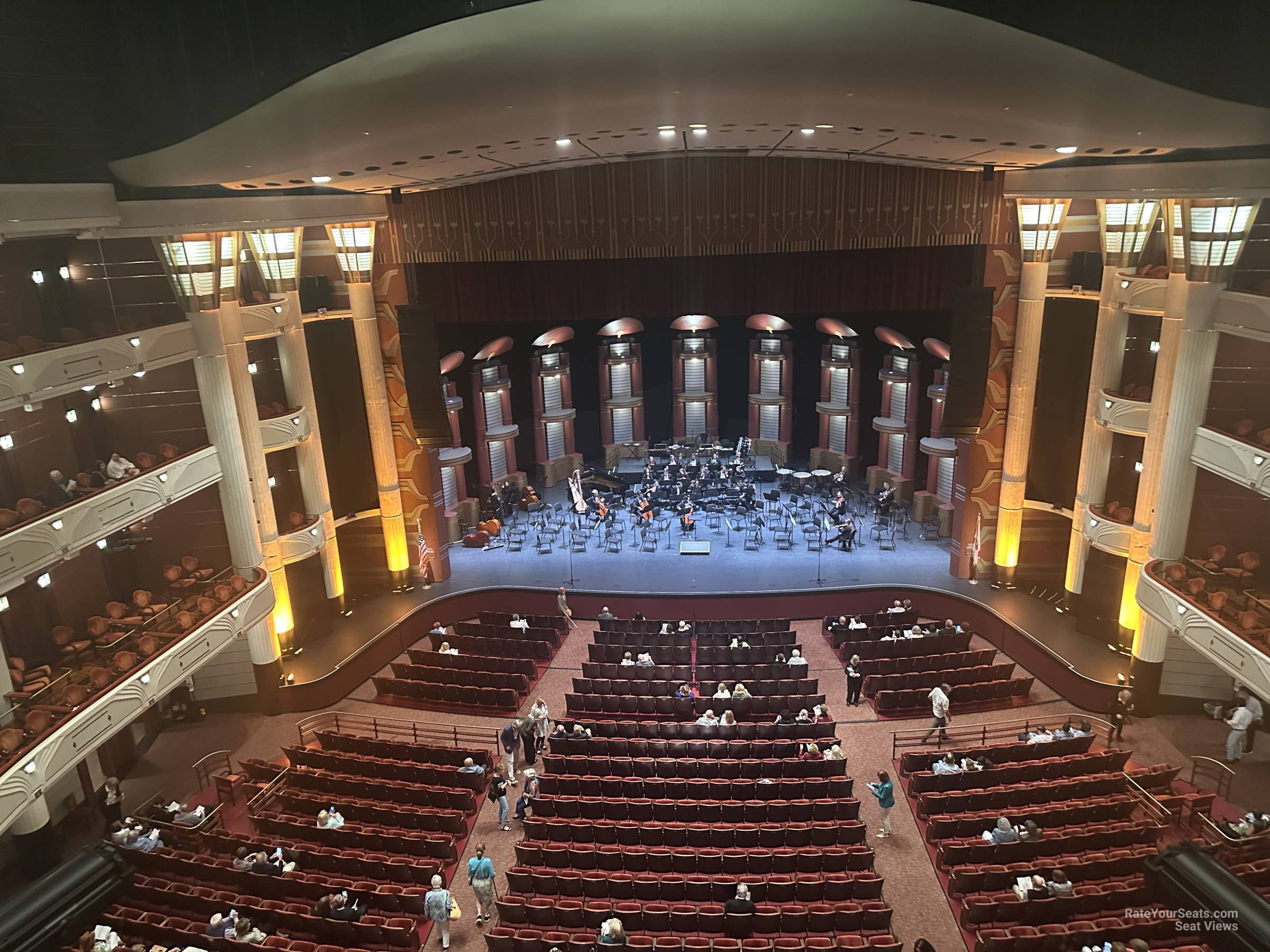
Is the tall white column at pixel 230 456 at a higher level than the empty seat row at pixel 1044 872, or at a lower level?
higher

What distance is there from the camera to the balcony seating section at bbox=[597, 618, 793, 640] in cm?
1984

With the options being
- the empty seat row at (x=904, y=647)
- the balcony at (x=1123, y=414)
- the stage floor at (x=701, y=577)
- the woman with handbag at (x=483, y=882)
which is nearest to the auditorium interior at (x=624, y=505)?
the woman with handbag at (x=483, y=882)

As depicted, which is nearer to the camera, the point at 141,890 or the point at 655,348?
the point at 141,890

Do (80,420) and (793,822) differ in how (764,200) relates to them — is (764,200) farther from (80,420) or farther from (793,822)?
(80,420)

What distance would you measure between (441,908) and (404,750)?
4.90 m

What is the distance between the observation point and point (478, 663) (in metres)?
18.8

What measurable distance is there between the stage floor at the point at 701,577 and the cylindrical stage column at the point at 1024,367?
1.41 metres

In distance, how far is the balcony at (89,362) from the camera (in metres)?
12.5

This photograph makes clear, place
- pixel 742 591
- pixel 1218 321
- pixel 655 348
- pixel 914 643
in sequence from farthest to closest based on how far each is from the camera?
pixel 655 348, pixel 742 591, pixel 914 643, pixel 1218 321

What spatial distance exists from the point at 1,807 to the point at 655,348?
2417cm

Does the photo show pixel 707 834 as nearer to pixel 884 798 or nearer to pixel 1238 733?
pixel 884 798

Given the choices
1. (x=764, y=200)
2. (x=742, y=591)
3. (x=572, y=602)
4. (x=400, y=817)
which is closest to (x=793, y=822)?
(x=400, y=817)

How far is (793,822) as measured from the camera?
42.4 ft

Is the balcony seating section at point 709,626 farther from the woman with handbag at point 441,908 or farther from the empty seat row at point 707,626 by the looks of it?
the woman with handbag at point 441,908
